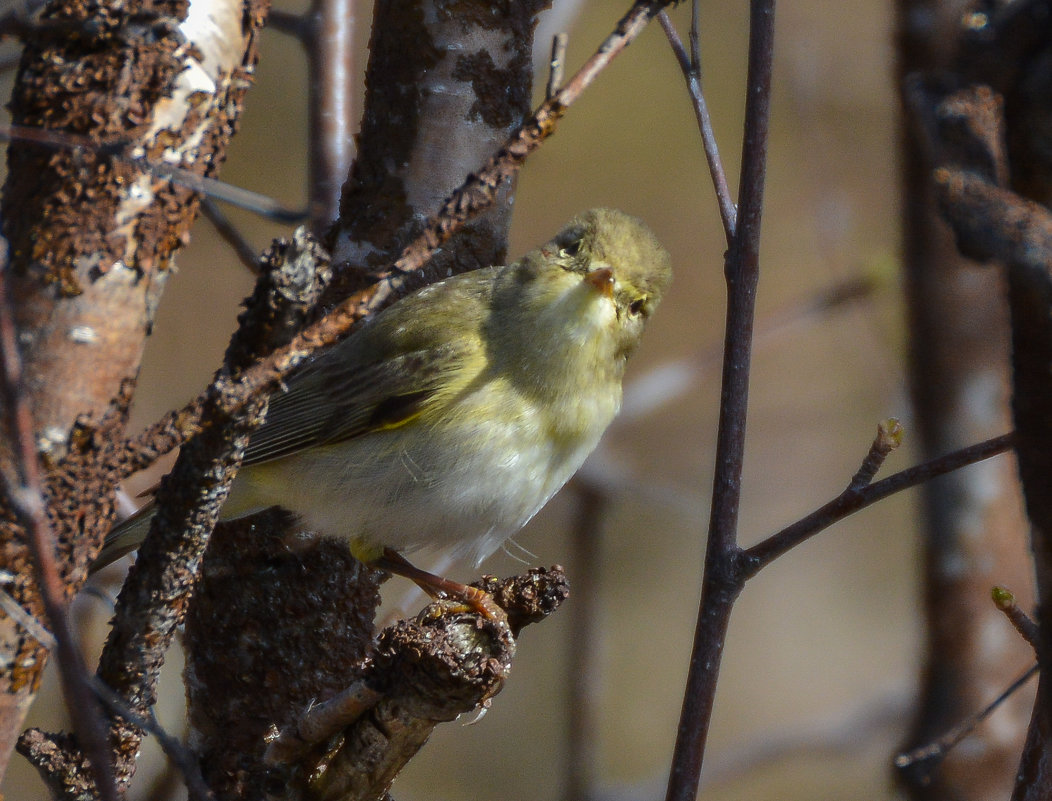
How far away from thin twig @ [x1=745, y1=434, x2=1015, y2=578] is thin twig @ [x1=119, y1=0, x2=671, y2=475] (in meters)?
0.65

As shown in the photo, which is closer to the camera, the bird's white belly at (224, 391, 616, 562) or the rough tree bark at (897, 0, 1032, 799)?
the bird's white belly at (224, 391, 616, 562)

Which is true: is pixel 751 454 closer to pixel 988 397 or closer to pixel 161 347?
pixel 988 397

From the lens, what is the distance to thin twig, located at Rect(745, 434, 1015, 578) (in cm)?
153

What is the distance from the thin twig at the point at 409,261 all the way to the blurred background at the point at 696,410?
436 cm

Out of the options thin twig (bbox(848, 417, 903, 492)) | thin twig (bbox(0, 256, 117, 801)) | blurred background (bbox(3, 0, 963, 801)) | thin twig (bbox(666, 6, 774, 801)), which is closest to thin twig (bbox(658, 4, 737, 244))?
thin twig (bbox(666, 6, 774, 801))

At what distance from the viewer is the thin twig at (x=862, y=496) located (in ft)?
5.01

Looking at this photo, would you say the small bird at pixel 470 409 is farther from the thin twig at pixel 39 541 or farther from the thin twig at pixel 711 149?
the thin twig at pixel 39 541

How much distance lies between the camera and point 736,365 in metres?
1.70

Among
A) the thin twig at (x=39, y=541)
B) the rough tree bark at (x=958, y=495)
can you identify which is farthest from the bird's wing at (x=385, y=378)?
the thin twig at (x=39, y=541)

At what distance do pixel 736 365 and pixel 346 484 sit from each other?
138cm

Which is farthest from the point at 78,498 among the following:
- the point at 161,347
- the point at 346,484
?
the point at 161,347

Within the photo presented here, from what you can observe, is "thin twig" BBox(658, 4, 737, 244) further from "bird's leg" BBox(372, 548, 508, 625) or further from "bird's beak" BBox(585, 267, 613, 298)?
"bird's leg" BBox(372, 548, 508, 625)

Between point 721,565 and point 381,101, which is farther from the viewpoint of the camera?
point 381,101

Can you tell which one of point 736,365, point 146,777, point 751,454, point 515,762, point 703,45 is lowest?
point 736,365
